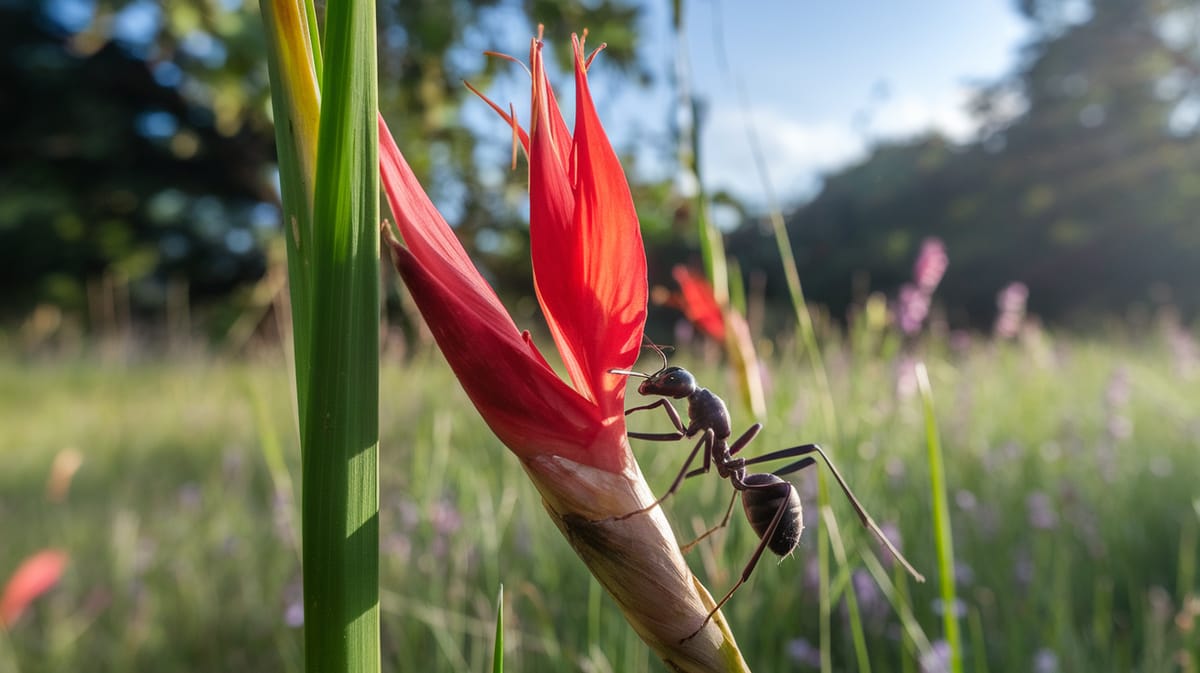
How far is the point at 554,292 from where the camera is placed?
238 mm

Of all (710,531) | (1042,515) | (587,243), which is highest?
(587,243)

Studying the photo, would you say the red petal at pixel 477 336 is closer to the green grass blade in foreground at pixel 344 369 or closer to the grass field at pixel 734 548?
the green grass blade in foreground at pixel 344 369

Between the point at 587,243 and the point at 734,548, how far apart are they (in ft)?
2.68

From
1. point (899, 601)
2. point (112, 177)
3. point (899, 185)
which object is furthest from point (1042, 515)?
point (112, 177)

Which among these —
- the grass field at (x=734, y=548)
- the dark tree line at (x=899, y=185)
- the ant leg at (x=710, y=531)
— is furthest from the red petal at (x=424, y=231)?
the dark tree line at (x=899, y=185)

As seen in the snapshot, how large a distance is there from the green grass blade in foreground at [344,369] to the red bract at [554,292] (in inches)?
0.9

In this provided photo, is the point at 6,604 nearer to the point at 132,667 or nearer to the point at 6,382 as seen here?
the point at 132,667

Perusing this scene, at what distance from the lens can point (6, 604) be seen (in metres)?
0.57

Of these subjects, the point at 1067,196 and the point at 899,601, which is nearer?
the point at 899,601

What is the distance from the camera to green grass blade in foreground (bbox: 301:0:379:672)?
0.18 metres

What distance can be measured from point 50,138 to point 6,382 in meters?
5.12

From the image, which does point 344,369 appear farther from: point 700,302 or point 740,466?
point 700,302

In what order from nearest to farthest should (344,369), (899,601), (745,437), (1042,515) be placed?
(344,369), (745,437), (899,601), (1042,515)

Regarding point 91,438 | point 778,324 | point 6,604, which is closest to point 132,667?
point 6,604
